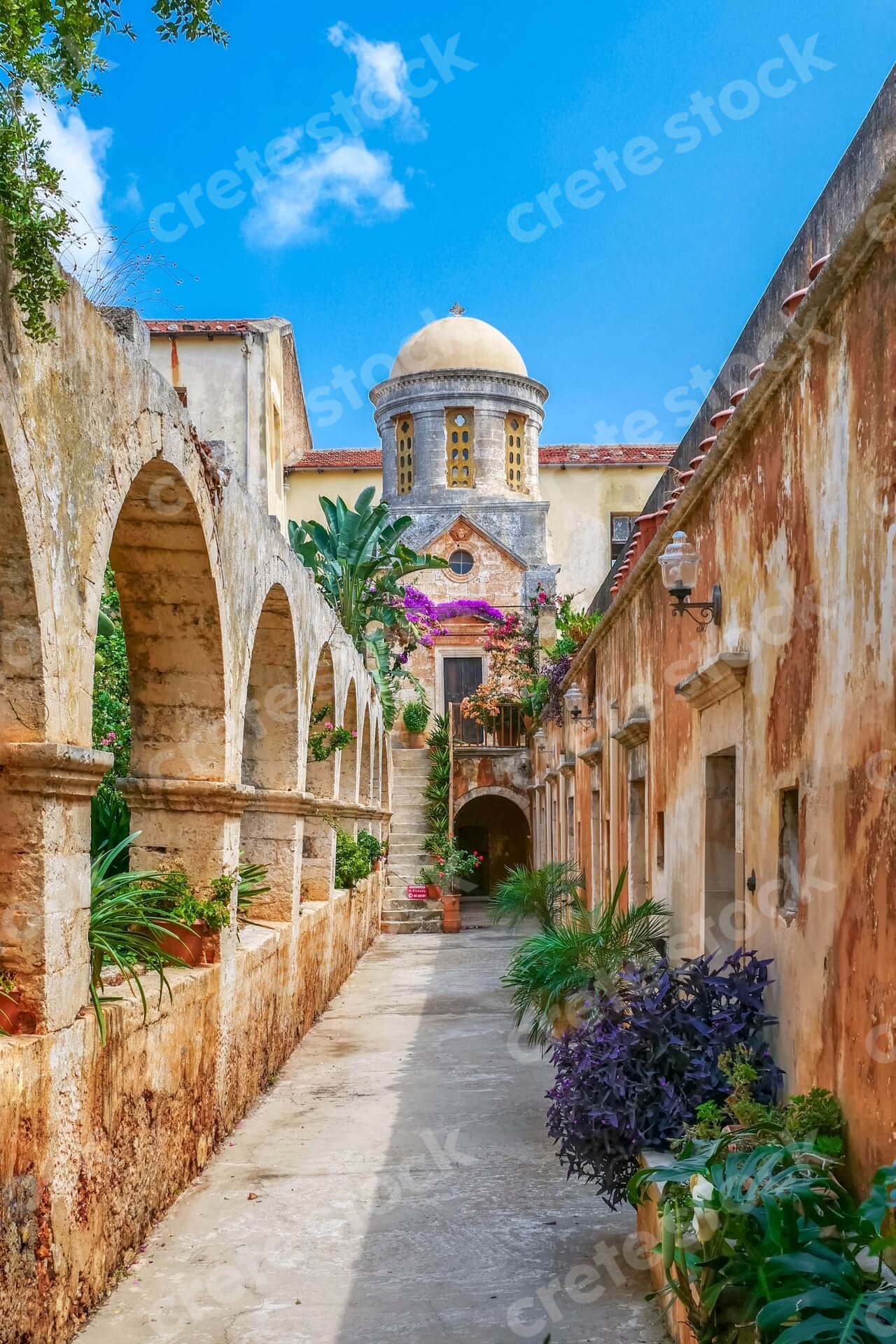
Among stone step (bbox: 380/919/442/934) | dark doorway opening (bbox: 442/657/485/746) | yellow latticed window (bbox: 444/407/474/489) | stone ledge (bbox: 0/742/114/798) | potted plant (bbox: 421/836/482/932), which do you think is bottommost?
stone step (bbox: 380/919/442/934)

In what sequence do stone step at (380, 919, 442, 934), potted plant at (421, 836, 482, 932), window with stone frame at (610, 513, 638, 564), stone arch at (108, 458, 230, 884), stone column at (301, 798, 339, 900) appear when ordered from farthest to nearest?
window with stone frame at (610, 513, 638, 564) → potted plant at (421, 836, 482, 932) → stone step at (380, 919, 442, 934) → stone column at (301, 798, 339, 900) → stone arch at (108, 458, 230, 884)

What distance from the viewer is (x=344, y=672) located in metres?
15.4

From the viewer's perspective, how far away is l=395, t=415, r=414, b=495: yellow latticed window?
35.1 m

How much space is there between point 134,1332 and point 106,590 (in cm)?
910

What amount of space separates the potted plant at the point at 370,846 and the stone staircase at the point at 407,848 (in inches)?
80.2

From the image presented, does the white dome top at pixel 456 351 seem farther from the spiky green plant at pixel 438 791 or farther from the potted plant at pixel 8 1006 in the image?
the potted plant at pixel 8 1006

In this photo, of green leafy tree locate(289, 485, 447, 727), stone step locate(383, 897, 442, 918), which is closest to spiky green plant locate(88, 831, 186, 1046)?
green leafy tree locate(289, 485, 447, 727)

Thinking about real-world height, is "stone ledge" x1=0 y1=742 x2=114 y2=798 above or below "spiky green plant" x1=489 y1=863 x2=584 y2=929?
above

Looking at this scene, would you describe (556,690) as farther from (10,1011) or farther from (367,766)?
(10,1011)

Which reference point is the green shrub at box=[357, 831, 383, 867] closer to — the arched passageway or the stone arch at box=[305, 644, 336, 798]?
the stone arch at box=[305, 644, 336, 798]

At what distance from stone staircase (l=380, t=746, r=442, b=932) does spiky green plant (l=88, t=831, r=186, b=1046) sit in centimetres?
1485

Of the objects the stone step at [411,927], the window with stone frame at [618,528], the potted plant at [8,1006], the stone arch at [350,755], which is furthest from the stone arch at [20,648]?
the window with stone frame at [618,528]

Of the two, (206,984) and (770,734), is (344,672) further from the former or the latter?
(770,734)

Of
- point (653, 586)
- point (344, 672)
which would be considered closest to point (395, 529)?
point (344, 672)
